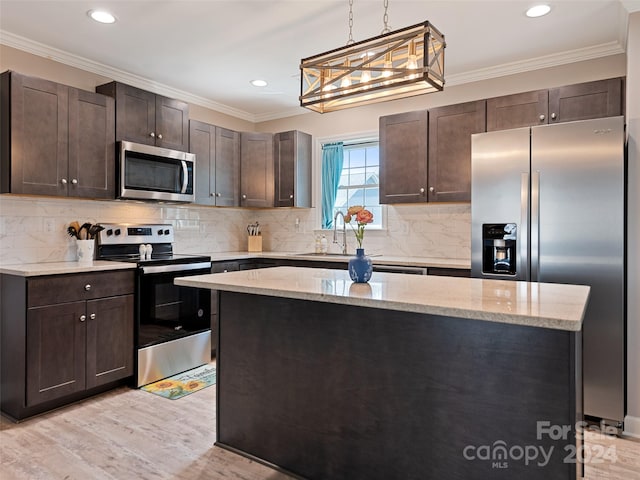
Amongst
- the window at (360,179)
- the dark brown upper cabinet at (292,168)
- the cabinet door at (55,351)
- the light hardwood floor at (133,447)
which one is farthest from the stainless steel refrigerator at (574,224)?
the cabinet door at (55,351)

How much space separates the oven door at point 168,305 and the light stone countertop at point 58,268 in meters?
0.19

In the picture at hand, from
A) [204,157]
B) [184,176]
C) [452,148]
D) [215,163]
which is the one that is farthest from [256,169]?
[452,148]

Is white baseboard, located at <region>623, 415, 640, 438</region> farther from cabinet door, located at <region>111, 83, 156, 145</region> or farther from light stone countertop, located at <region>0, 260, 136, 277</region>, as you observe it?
cabinet door, located at <region>111, 83, 156, 145</region>

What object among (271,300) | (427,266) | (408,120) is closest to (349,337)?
(271,300)

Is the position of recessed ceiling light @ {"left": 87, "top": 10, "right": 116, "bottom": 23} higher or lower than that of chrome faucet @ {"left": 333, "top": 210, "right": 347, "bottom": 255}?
higher

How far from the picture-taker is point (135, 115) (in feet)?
12.0

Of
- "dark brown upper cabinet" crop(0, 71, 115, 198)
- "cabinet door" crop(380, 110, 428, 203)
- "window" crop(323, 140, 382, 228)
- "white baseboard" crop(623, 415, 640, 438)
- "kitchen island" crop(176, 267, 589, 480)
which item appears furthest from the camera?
"window" crop(323, 140, 382, 228)

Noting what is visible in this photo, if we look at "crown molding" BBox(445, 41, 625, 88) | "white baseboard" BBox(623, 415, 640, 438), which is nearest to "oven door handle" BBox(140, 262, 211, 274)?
"crown molding" BBox(445, 41, 625, 88)

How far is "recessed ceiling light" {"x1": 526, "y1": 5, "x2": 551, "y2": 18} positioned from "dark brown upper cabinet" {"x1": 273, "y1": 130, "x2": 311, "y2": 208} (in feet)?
8.31

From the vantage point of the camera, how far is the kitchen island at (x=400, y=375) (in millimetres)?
1503

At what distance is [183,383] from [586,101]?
3.75 metres

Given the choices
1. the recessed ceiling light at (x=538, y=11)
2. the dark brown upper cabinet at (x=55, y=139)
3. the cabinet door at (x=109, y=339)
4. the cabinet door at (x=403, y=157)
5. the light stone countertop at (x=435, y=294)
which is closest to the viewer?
the light stone countertop at (x=435, y=294)

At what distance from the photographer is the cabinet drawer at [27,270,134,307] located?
2.78 m

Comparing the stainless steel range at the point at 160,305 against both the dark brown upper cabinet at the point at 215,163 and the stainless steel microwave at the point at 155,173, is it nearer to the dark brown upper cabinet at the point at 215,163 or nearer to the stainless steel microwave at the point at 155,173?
the stainless steel microwave at the point at 155,173
